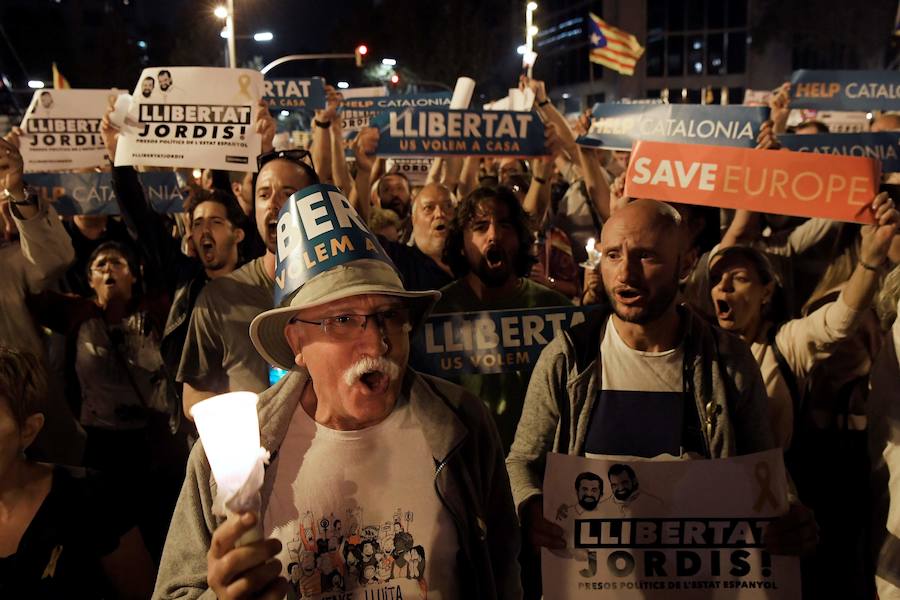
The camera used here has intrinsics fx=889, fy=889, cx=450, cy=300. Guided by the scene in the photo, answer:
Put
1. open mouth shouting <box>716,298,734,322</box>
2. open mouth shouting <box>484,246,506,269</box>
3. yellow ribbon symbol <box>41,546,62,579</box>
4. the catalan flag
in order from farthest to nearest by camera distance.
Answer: the catalan flag → open mouth shouting <box>484,246,506,269</box> → open mouth shouting <box>716,298,734,322</box> → yellow ribbon symbol <box>41,546,62,579</box>

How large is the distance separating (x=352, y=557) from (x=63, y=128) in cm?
669

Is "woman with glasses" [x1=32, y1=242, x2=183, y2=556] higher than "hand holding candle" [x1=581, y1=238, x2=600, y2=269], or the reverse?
"hand holding candle" [x1=581, y1=238, x2=600, y2=269]

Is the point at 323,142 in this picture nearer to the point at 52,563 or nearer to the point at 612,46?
the point at 52,563

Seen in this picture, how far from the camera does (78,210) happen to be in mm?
7023

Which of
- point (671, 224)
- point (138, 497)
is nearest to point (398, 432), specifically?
point (138, 497)

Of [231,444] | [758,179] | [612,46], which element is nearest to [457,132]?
[758,179]

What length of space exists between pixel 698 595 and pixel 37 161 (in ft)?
22.9

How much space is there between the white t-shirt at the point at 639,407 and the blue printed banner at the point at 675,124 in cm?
340

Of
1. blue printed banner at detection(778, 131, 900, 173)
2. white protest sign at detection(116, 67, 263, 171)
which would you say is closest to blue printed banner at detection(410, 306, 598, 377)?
white protest sign at detection(116, 67, 263, 171)

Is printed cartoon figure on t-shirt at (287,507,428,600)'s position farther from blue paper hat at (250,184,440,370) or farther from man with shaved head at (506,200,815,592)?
man with shaved head at (506,200,815,592)

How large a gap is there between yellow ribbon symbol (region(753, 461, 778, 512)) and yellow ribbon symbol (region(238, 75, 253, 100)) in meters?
4.61

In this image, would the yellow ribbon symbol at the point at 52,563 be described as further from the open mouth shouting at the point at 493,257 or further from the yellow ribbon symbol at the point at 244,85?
the yellow ribbon symbol at the point at 244,85

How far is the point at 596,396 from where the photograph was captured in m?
3.16

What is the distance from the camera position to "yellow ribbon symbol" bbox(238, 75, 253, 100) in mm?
6238
